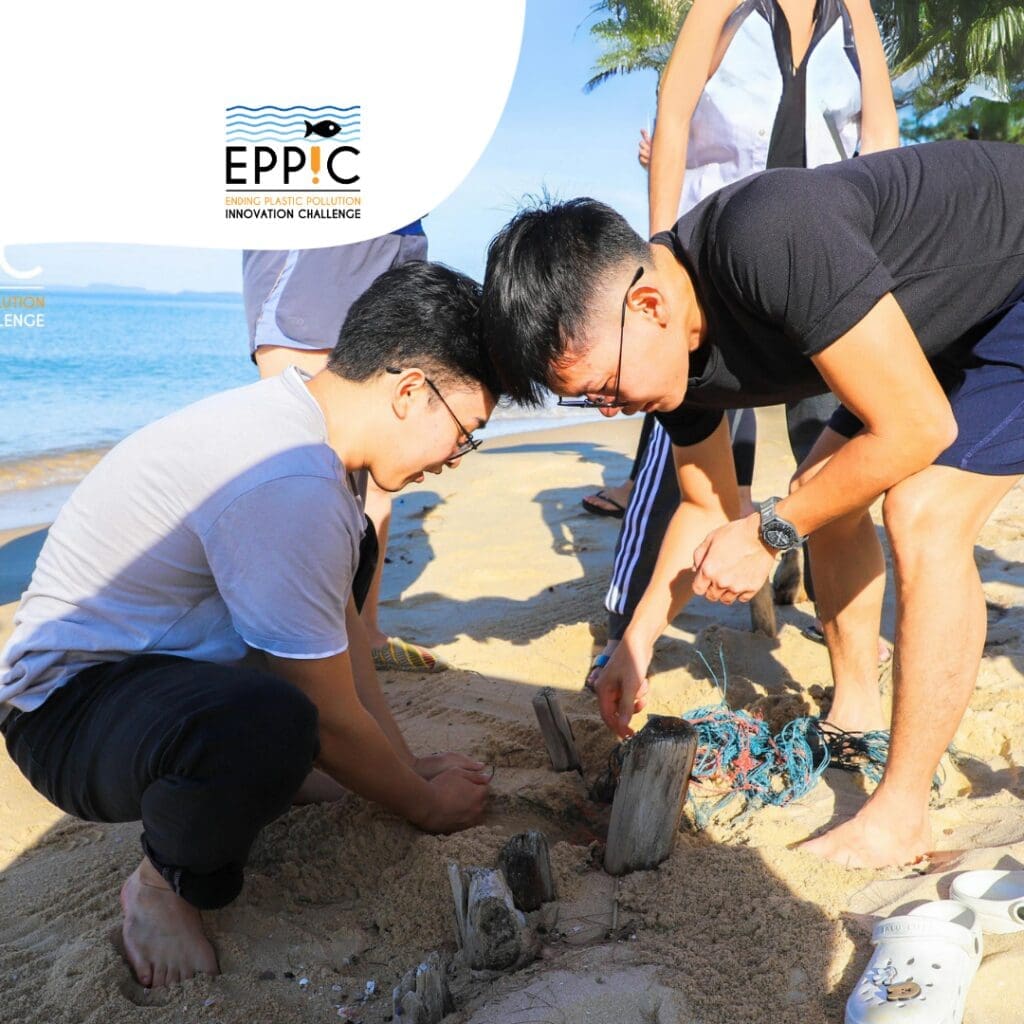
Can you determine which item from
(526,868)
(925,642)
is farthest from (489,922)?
(925,642)

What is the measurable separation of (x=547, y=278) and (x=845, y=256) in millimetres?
580

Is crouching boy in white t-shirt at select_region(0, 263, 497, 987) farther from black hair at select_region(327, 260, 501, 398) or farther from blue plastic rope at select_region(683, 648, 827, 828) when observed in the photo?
blue plastic rope at select_region(683, 648, 827, 828)

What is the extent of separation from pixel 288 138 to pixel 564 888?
14.1 feet

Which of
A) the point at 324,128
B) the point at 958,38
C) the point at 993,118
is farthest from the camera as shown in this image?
the point at 993,118

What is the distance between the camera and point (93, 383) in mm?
16562

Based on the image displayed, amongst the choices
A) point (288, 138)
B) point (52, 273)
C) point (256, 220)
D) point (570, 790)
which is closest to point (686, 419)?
point (570, 790)

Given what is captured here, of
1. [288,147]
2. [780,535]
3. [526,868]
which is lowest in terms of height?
[526,868]

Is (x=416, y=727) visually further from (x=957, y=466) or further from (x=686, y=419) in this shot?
(x=957, y=466)

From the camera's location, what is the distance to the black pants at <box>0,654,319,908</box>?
1.83 meters

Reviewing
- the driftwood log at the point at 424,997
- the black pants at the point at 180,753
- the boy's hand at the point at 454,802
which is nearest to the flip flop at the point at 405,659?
the boy's hand at the point at 454,802

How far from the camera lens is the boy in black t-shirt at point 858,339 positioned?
6.40 feet

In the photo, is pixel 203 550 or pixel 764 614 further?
pixel 764 614

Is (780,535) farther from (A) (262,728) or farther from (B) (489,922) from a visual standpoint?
(A) (262,728)

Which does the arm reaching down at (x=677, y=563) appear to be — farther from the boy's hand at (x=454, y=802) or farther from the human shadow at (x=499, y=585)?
the human shadow at (x=499, y=585)
